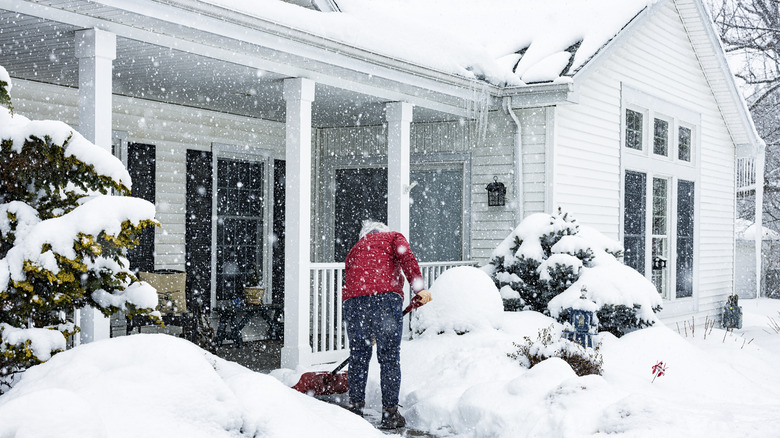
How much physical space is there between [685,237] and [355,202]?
5689mm

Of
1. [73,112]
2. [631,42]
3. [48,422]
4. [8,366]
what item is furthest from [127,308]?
[631,42]

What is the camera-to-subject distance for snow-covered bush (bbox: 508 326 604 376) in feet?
23.1

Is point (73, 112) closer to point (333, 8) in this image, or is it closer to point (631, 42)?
point (333, 8)

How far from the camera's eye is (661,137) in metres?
12.5

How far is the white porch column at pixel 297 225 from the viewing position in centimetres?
775

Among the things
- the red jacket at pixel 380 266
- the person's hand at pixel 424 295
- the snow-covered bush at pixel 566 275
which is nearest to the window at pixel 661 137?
the snow-covered bush at pixel 566 275

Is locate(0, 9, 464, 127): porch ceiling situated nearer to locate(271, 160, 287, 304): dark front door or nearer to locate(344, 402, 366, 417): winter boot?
locate(271, 160, 287, 304): dark front door

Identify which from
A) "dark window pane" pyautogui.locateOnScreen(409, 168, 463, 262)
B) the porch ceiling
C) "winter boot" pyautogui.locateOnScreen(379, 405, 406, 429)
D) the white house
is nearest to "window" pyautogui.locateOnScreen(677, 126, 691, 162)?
the white house

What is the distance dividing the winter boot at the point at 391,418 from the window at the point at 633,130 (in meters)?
7.10

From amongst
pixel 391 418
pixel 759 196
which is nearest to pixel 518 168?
pixel 391 418

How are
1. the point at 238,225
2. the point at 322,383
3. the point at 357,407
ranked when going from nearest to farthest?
the point at 357,407
the point at 322,383
the point at 238,225

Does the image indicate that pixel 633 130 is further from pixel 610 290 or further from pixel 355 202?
pixel 355 202

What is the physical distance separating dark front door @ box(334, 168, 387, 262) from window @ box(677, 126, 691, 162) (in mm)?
5108

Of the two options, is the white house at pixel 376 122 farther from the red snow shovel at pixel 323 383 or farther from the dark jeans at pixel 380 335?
the dark jeans at pixel 380 335
